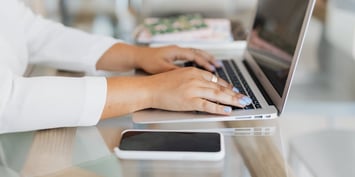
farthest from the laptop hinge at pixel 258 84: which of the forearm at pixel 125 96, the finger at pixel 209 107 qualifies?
the forearm at pixel 125 96

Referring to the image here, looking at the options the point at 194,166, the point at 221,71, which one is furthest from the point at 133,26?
the point at 194,166

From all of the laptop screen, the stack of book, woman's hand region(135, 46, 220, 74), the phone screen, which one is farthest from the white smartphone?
the stack of book

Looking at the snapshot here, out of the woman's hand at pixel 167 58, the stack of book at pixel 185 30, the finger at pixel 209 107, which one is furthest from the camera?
the stack of book at pixel 185 30

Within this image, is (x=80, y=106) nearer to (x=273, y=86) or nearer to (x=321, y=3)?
(x=273, y=86)

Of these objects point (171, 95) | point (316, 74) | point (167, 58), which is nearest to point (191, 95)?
point (171, 95)

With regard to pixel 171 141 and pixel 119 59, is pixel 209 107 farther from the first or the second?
pixel 119 59

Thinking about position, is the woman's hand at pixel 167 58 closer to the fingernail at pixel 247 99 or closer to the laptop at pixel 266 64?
the laptop at pixel 266 64

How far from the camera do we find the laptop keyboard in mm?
997

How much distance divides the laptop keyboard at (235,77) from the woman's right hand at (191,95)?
0.03 meters

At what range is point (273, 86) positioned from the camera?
1.02 metres

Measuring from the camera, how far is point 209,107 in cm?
91

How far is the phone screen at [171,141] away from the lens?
0.82m

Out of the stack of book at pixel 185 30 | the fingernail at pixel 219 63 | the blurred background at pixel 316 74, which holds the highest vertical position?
the fingernail at pixel 219 63

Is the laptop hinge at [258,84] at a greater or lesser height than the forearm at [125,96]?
lesser
